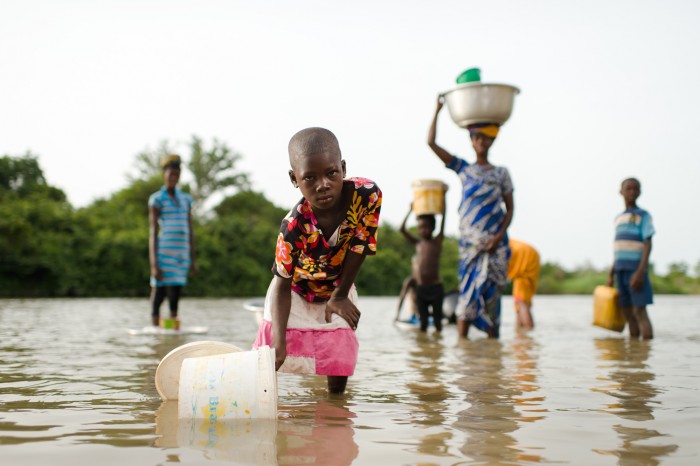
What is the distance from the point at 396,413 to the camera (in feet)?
10.6

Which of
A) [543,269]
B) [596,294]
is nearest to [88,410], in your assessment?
[596,294]

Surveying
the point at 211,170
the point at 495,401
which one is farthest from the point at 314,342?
the point at 211,170

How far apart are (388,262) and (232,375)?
2603 centimetres

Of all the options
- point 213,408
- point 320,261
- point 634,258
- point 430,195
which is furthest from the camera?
point 430,195

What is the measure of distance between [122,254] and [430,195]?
1604 cm

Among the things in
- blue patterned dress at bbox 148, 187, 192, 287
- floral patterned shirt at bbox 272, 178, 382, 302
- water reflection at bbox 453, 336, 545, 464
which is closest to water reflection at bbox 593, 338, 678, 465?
water reflection at bbox 453, 336, 545, 464

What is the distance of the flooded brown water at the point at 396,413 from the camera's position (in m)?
2.44

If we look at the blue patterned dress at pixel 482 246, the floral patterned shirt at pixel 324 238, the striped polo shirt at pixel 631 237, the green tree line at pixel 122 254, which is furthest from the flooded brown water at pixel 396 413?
the green tree line at pixel 122 254

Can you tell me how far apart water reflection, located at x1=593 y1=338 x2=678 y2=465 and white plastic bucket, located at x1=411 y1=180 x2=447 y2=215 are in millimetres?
2492

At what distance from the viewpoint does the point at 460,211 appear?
7.41 meters

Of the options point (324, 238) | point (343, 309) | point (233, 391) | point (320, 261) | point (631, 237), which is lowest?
point (233, 391)

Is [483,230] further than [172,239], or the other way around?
[172,239]

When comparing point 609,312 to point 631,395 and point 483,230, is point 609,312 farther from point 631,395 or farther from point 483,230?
point 631,395

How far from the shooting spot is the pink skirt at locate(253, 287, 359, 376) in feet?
12.3
